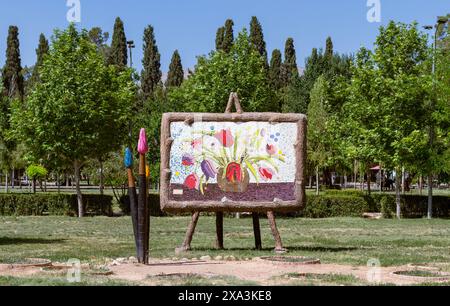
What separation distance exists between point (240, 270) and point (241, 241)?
27.3ft

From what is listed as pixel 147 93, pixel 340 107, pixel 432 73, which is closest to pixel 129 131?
pixel 340 107

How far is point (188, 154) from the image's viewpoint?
17938 mm

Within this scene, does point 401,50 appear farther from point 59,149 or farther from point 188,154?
point 188,154

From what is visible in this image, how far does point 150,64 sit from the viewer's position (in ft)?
315

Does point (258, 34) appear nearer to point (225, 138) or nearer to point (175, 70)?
point (175, 70)

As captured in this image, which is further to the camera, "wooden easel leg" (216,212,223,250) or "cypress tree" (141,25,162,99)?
"cypress tree" (141,25,162,99)

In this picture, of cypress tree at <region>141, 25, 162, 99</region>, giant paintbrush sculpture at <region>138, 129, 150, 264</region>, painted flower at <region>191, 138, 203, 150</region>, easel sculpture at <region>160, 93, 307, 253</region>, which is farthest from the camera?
cypress tree at <region>141, 25, 162, 99</region>

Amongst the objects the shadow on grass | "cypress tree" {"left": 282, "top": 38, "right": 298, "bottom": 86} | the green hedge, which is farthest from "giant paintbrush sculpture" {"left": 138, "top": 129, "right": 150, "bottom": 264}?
"cypress tree" {"left": 282, "top": 38, "right": 298, "bottom": 86}

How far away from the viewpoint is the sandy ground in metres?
12.5

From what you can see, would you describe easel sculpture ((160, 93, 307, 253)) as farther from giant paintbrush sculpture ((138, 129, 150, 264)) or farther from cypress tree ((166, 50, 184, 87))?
cypress tree ((166, 50, 184, 87))

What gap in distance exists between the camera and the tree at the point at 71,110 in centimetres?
3769

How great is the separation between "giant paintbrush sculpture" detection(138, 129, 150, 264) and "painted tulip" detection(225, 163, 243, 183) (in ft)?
11.8

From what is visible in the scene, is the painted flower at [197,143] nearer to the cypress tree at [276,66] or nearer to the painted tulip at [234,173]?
the painted tulip at [234,173]

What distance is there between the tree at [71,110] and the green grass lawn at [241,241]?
5605 mm
